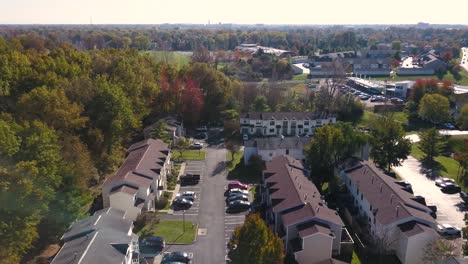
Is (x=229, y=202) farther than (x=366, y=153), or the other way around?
(x=366, y=153)

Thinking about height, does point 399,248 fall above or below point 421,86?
below

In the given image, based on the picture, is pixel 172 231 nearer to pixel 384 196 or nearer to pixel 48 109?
pixel 48 109

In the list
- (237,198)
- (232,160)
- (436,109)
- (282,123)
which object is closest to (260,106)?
(282,123)

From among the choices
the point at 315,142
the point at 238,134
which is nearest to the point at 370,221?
the point at 315,142

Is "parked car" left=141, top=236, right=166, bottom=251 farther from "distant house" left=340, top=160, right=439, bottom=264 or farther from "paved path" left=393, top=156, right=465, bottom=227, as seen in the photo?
"paved path" left=393, top=156, right=465, bottom=227

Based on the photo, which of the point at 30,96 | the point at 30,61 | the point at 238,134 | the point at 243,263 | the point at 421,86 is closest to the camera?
the point at 243,263

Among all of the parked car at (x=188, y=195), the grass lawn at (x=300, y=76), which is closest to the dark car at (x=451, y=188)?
the parked car at (x=188, y=195)

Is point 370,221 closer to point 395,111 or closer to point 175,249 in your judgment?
point 175,249

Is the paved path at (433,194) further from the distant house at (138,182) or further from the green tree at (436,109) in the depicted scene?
the distant house at (138,182)
